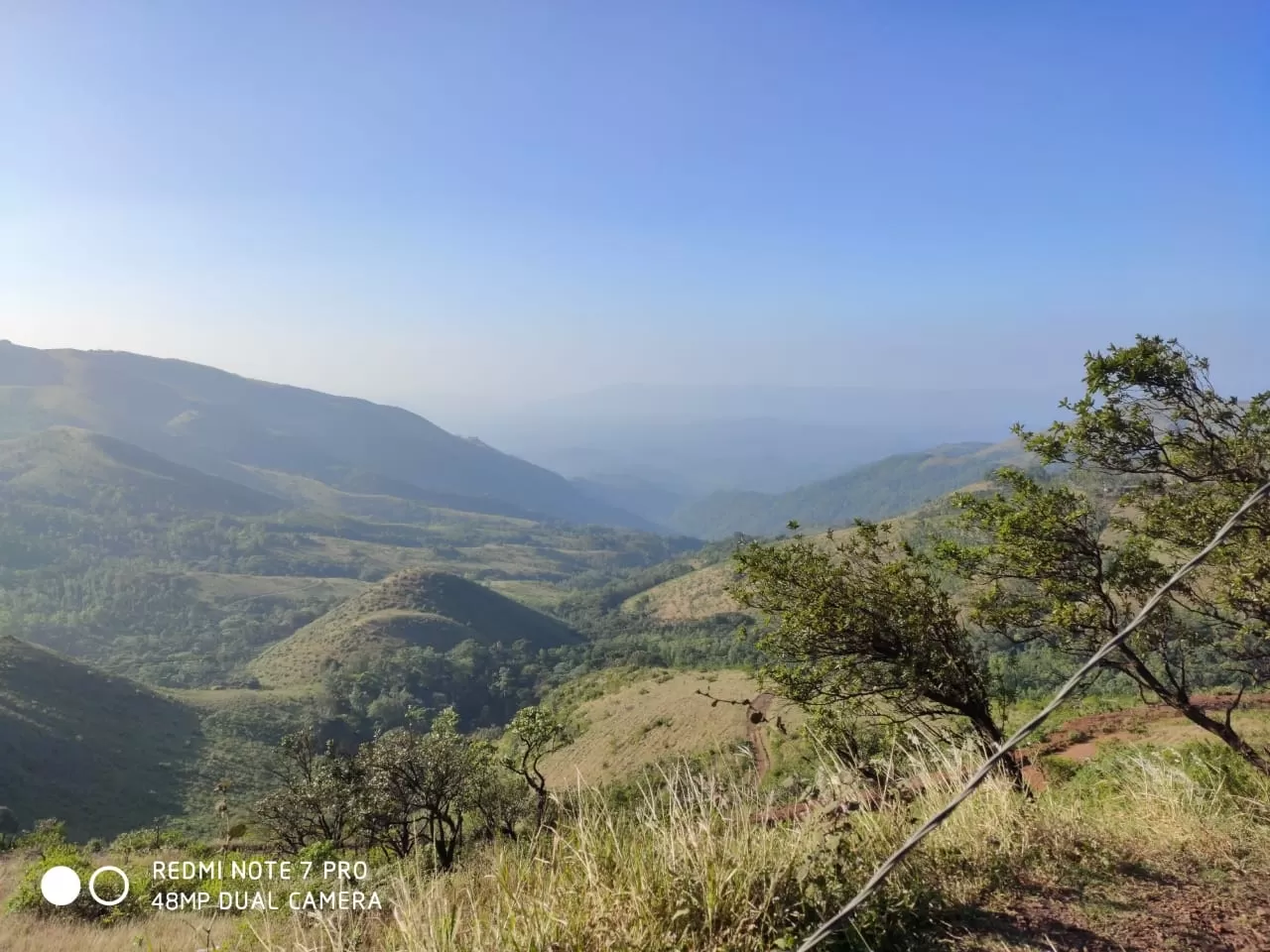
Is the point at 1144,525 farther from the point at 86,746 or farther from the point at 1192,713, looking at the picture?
the point at 86,746

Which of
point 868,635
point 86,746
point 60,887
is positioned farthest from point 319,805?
point 86,746

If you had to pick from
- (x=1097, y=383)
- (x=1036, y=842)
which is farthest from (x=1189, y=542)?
(x=1036, y=842)

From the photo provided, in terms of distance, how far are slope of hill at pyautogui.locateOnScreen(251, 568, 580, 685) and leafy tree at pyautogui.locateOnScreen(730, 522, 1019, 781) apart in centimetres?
9194

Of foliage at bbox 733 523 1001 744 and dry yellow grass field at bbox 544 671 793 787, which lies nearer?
foliage at bbox 733 523 1001 744

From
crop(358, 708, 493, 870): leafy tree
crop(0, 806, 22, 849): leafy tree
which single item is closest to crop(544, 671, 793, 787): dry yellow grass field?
crop(358, 708, 493, 870): leafy tree

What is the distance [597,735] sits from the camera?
4875 cm

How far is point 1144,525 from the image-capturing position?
10.0 m

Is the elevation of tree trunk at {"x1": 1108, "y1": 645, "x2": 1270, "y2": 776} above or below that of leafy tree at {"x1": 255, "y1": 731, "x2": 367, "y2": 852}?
above

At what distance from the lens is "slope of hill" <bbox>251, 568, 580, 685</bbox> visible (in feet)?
307

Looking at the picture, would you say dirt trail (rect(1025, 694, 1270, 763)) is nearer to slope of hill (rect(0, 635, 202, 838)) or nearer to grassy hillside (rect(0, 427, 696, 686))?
slope of hill (rect(0, 635, 202, 838))

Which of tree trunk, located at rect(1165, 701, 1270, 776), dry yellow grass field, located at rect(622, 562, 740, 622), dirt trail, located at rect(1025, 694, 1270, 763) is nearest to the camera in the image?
tree trunk, located at rect(1165, 701, 1270, 776)

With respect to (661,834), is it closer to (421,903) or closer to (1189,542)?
(421,903)

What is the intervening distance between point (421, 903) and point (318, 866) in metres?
6.64

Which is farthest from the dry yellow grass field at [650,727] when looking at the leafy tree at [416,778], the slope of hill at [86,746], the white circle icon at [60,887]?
the slope of hill at [86,746]
